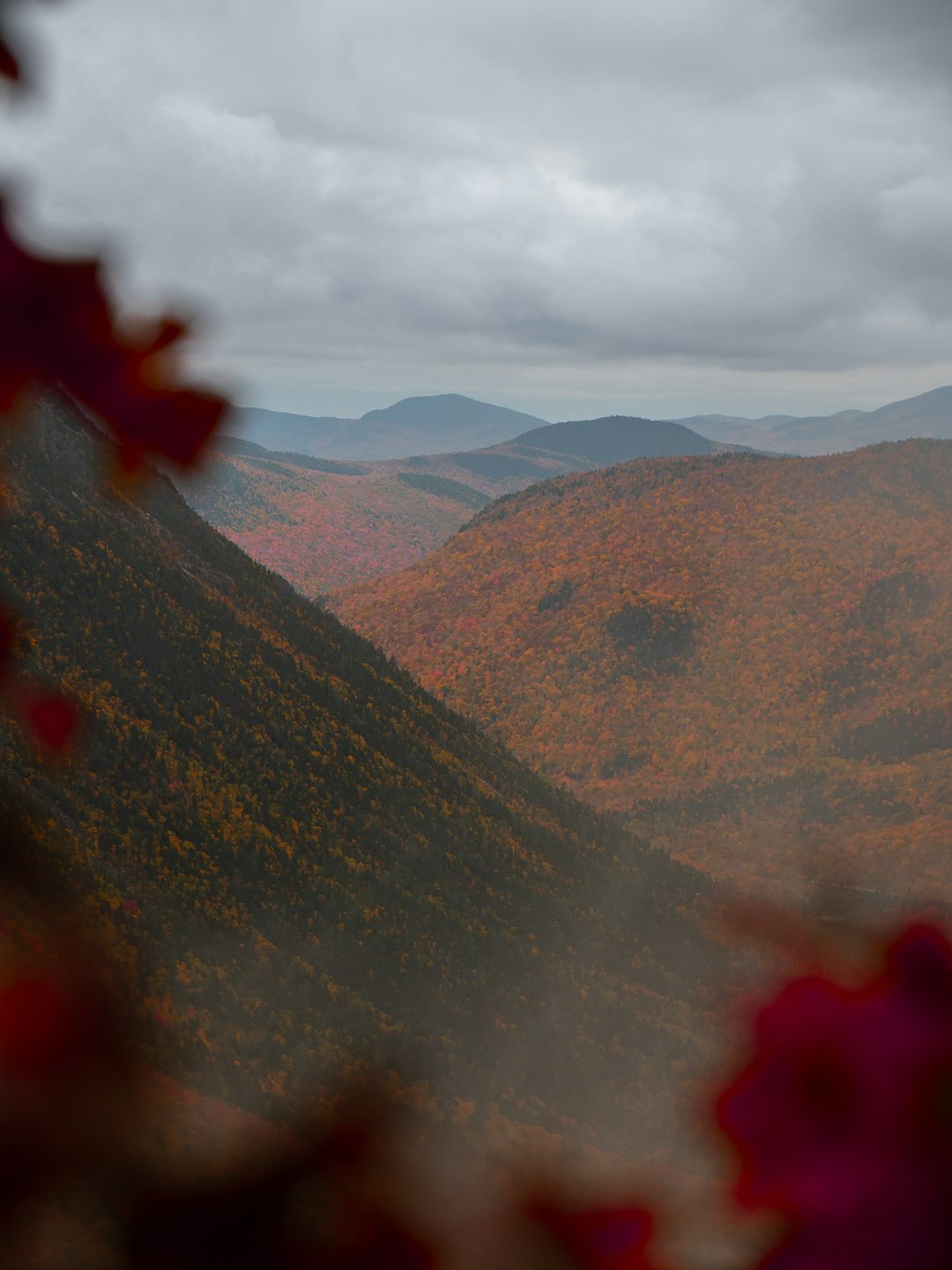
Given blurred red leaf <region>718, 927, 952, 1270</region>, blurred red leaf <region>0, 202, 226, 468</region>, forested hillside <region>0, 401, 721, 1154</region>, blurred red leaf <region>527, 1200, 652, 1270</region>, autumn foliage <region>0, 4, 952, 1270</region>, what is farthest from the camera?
forested hillside <region>0, 401, 721, 1154</region>

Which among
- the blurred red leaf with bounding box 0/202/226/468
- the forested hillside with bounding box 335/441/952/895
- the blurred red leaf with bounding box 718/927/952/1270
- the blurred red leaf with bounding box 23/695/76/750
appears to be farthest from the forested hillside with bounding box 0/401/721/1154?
the forested hillside with bounding box 335/441/952/895

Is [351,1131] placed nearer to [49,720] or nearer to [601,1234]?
[601,1234]

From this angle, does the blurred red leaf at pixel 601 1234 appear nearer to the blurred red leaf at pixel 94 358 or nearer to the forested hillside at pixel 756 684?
the blurred red leaf at pixel 94 358

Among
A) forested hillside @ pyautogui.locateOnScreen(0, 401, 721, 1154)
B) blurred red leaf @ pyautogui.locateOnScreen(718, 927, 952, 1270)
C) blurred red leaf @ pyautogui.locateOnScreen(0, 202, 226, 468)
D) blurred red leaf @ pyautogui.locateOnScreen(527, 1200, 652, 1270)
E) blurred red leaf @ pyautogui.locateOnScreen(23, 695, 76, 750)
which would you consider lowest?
forested hillside @ pyautogui.locateOnScreen(0, 401, 721, 1154)

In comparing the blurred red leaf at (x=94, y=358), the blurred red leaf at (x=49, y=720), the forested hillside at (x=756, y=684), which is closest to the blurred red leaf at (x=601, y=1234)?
the blurred red leaf at (x=49, y=720)

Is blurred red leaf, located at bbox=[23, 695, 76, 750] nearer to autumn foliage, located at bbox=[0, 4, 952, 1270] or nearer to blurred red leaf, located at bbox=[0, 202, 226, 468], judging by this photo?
autumn foliage, located at bbox=[0, 4, 952, 1270]

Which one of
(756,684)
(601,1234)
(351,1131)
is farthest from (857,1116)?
(756,684)
